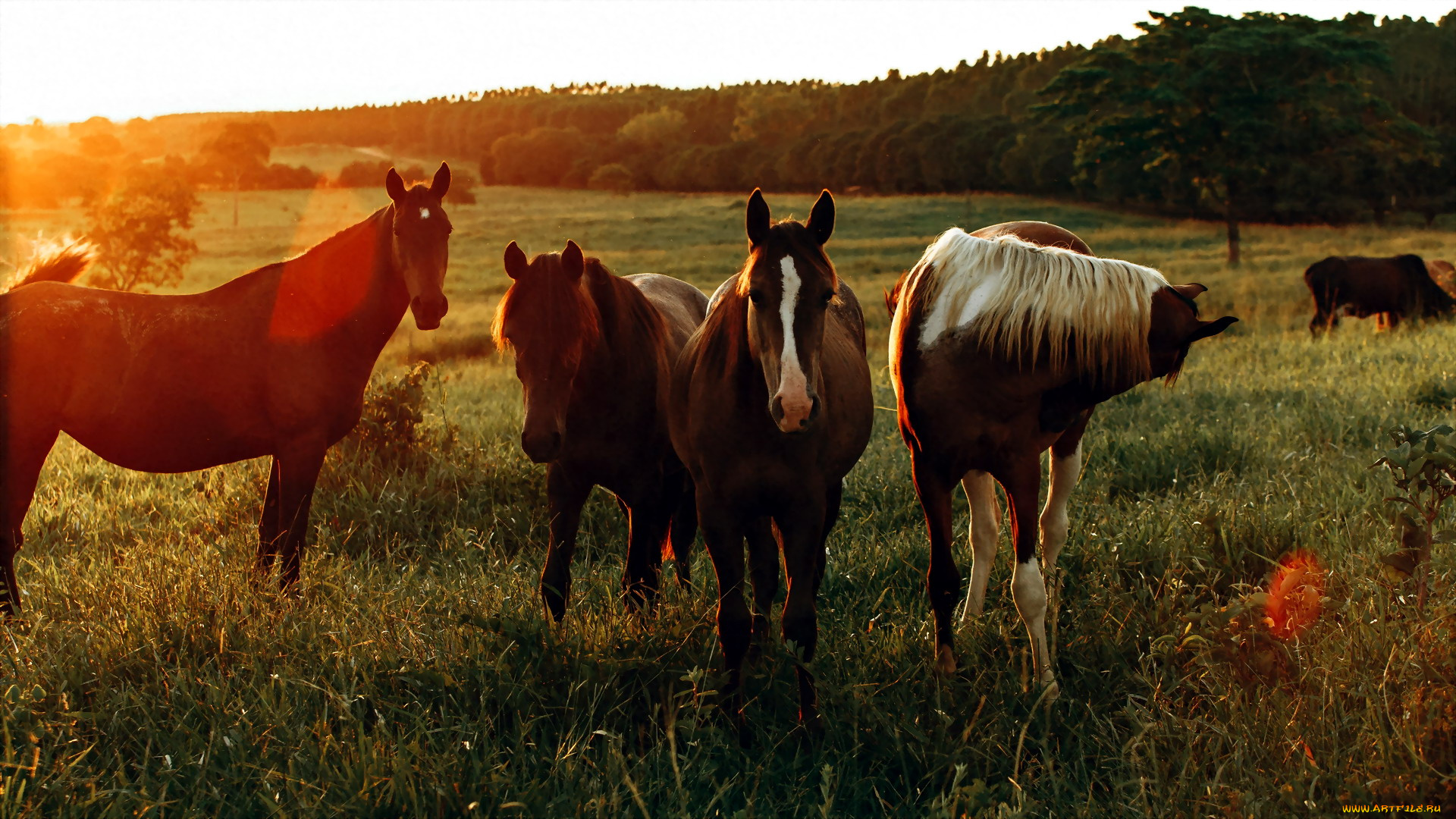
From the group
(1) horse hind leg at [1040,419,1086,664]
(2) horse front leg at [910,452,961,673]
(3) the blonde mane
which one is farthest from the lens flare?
(2) horse front leg at [910,452,961,673]

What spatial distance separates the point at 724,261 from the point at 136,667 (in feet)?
86.8

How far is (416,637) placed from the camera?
345 cm

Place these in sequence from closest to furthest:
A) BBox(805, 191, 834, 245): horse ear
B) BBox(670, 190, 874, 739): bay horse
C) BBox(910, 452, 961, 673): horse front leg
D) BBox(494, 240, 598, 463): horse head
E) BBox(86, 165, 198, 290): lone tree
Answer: BBox(670, 190, 874, 739): bay horse → BBox(805, 191, 834, 245): horse ear → BBox(494, 240, 598, 463): horse head → BBox(910, 452, 961, 673): horse front leg → BBox(86, 165, 198, 290): lone tree

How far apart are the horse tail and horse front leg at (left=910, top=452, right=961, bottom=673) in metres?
4.61

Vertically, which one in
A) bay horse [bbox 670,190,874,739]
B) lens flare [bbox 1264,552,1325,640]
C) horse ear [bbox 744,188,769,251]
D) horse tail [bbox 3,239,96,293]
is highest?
horse ear [bbox 744,188,769,251]

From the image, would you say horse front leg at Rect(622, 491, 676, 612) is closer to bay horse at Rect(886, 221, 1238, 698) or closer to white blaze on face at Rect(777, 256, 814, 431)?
bay horse at Rect(886, 221, 1238, 698)

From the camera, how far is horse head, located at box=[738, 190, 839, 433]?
9.09 ft

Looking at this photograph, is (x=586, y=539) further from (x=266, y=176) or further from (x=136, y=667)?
(x=266, y=176)

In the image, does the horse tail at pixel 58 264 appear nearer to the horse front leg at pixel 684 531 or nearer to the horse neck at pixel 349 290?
the horse neck at pixel 349 290

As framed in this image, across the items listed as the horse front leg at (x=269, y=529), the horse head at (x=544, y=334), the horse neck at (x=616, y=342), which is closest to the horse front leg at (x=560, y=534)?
the horse neck at (x=616, y=342)

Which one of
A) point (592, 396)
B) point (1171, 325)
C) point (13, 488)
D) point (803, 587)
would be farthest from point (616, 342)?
point (13, 488)

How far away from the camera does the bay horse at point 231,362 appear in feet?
13.5

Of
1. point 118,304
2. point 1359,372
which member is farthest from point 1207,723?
point 1359,372

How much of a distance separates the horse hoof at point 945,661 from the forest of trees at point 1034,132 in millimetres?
29314
